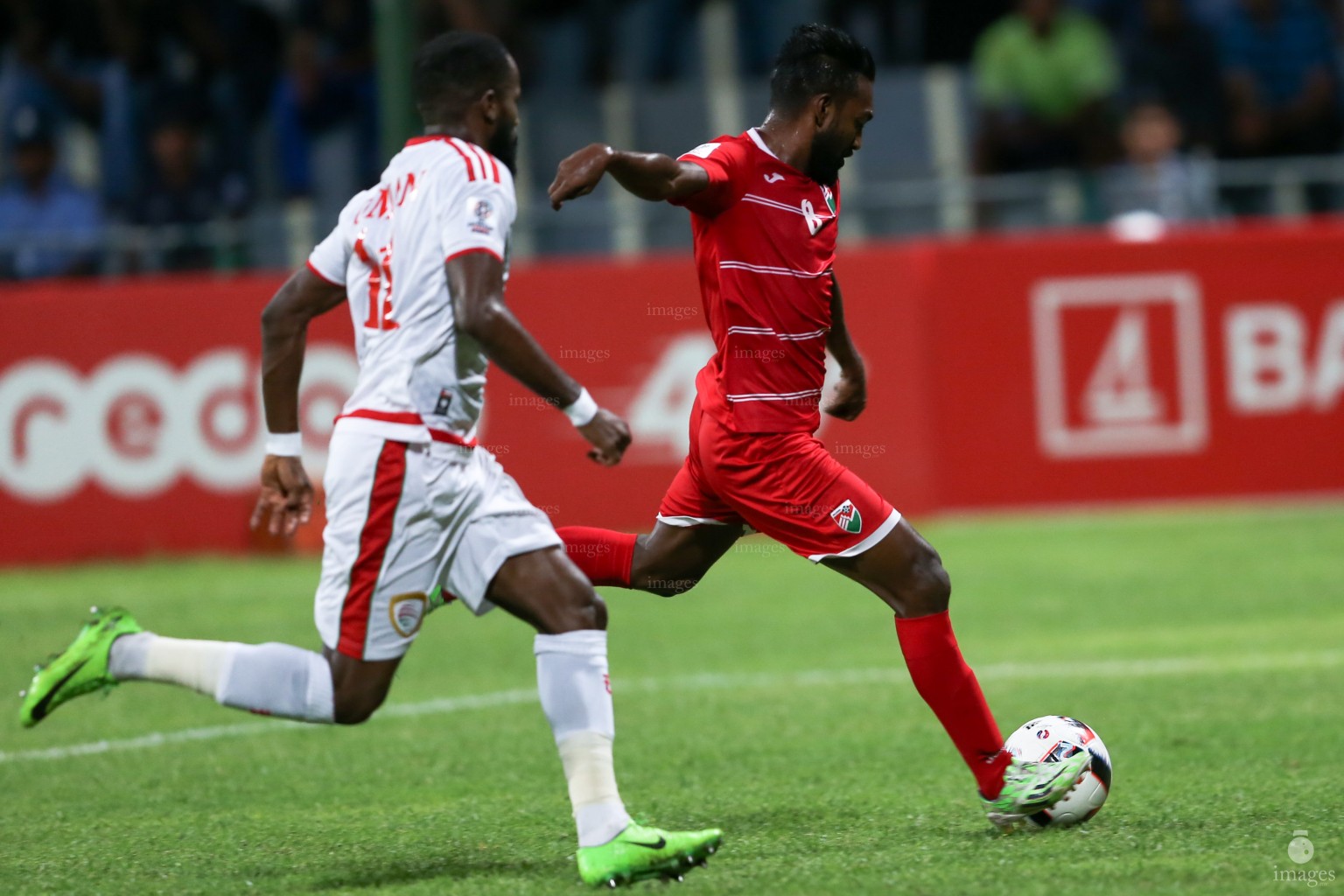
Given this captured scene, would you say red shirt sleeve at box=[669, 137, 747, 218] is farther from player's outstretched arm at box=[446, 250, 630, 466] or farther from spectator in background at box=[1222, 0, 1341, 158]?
spectator in background at box=[1222, 0, 1341, 158]

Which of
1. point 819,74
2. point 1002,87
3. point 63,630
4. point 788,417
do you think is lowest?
point 63,630

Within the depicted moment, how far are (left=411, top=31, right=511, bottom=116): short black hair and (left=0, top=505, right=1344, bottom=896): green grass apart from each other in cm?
206

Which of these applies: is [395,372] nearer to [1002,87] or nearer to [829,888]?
[829,888]

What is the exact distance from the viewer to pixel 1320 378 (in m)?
13.7

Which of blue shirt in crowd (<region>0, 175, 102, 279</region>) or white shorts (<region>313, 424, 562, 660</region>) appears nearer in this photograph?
white shorts (<region>313, 424, 562, 660</region>)

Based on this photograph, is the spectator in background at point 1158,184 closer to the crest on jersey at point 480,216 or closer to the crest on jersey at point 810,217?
the crest on jersey at point 810,217

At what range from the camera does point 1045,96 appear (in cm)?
1547

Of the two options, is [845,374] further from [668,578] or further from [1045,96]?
[1045,96]

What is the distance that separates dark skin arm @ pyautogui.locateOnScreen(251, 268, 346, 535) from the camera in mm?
5094

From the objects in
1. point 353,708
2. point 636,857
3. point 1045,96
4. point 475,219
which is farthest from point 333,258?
point 1045,96

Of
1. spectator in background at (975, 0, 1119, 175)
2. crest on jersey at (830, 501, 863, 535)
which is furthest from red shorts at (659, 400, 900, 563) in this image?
spectator in background at (975, 0, 1119, 175)

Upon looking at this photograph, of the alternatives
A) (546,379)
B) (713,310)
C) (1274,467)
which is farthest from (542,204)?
(546,379)

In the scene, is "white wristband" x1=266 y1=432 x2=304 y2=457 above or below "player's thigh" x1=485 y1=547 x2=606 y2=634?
above

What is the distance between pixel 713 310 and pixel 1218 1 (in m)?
13.0
